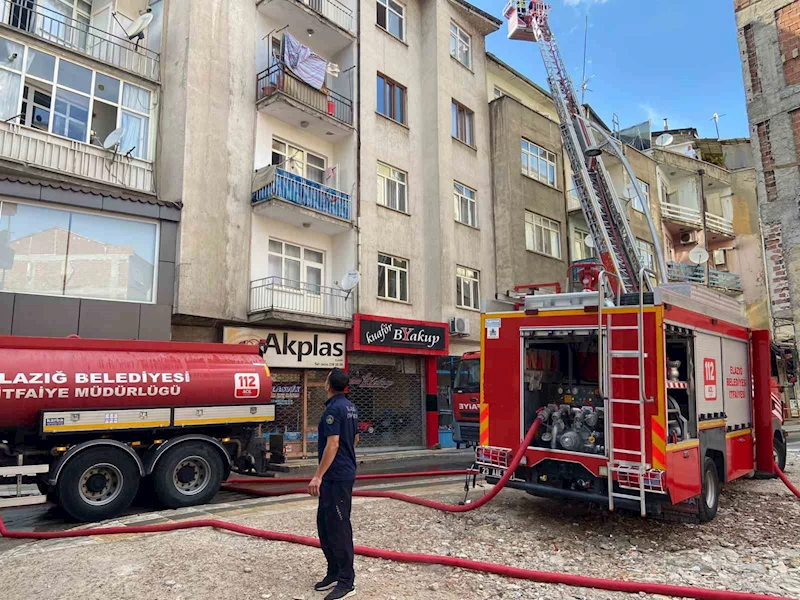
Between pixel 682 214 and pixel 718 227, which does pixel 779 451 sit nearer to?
pixel 682 214

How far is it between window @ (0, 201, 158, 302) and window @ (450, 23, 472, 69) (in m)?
15.4

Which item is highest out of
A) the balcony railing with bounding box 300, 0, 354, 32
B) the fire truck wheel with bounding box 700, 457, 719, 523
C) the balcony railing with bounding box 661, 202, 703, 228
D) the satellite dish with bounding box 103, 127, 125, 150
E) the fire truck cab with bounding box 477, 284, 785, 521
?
the balcony railing with bounding box 300, 0, 354, 32

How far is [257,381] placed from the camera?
398 inches

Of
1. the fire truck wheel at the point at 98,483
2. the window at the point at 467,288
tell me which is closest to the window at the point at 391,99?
the window at the point at 467,288

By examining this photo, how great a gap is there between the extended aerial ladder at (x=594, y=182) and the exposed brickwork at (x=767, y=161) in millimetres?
4936

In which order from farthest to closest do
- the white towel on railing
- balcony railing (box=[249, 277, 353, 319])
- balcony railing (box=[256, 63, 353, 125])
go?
1. the white towel on railing
2. balcony railing (box=[256, 63, 353, 125])
3. balcony railing (box=[249, 277, 353, 319])

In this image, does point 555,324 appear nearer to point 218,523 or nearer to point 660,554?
point 660,554

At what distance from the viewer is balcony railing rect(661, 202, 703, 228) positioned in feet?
109

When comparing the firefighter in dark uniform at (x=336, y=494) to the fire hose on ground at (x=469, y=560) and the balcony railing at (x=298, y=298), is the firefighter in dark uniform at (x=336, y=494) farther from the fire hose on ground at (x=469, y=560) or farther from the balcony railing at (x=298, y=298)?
the balcony railing at (x=298, y=298)

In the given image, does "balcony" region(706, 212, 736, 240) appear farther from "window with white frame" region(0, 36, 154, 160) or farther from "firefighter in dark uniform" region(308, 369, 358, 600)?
"firefighter in dark uniform" region(308, 369, 358, 600)

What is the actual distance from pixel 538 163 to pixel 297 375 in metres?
15.0

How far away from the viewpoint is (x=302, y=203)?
1698 cm

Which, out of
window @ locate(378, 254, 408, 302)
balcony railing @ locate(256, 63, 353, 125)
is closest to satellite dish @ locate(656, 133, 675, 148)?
window @ locate(378, 254, 408, 302)

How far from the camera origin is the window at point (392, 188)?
20484 millimetres
